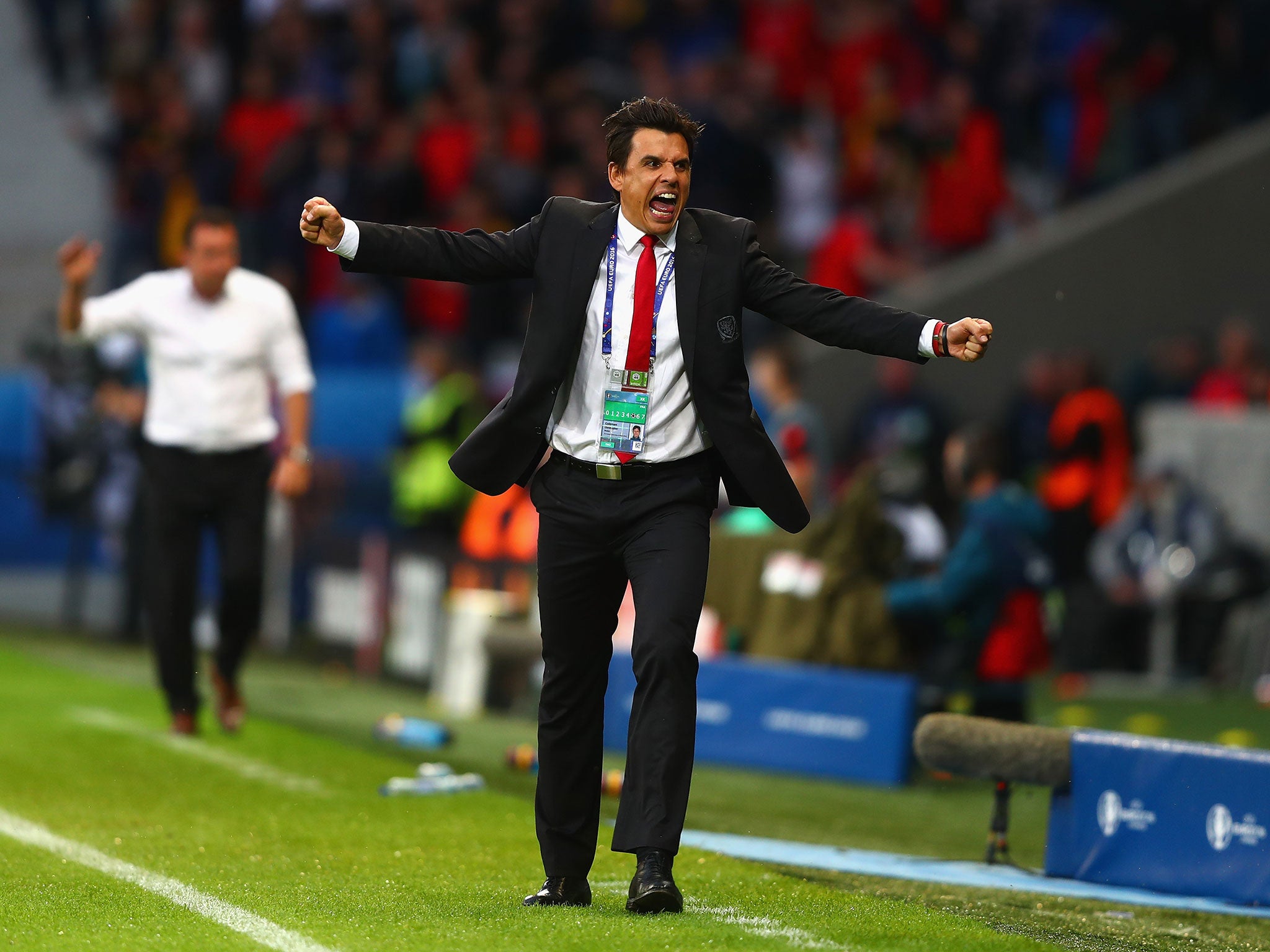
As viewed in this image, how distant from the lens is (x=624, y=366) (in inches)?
214

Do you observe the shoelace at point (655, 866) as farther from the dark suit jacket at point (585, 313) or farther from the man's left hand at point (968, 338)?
the man's left hand at point (968, 338)

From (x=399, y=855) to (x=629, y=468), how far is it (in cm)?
181

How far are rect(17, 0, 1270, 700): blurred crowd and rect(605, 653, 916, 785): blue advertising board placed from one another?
4451 mm

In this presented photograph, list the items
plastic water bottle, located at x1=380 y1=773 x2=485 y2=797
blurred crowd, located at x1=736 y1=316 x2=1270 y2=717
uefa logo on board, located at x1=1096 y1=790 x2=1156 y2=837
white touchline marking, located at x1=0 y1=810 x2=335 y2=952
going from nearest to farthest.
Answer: white touchline marking, located at x1=0 y1=810 x2=335 y2=952 → uefa logo on board, located at x1=1096 y1=790 x2=1156 y2=837 → plastic water bottle, located at x1=380 y1=773 x2=485 y2=797 → blurred crowd, located at x1=736 y1=316 x2=1270 y2=717

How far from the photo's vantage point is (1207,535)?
13.6 meters

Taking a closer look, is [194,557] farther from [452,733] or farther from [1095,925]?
[1095,925]

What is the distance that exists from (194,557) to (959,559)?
11.8 feet

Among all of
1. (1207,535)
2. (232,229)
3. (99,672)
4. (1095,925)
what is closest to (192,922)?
(1095,925)

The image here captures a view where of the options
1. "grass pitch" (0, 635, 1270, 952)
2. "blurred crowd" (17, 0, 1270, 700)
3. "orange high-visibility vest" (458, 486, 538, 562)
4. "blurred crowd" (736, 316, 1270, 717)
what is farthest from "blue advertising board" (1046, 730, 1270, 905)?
"blurred crowd" (17, 0, 1270, 700)

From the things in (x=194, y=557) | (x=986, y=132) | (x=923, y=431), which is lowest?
(x=194, y=557)

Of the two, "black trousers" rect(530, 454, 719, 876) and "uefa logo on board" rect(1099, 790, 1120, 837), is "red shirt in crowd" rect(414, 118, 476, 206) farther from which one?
"black trousers" rect(530, 454, 719, 876)

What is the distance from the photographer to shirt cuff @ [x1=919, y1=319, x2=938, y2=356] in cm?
523

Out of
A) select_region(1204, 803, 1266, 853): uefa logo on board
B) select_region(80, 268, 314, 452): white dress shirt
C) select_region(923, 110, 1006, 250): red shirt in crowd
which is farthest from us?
select_region(923, 110, 1006, 250): red shirt in crowd

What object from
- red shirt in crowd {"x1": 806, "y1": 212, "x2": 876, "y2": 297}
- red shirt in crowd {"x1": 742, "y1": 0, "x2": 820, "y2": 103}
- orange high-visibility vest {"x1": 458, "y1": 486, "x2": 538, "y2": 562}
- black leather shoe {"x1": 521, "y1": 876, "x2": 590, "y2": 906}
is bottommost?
black leather shoe {"x1": 521, "y1": 876, "x2": 590, "y2": 906}
